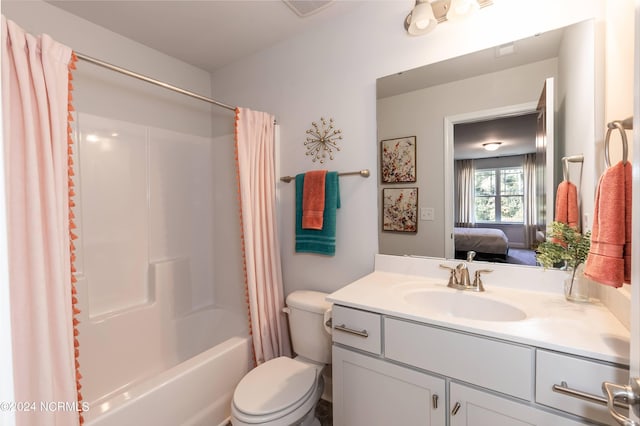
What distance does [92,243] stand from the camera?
6.16 feet

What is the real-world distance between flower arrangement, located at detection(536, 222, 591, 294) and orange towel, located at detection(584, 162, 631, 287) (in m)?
0.31

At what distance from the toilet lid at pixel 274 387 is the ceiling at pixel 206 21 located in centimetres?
200

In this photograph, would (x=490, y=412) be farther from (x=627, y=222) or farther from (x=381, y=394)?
(x=627, y=222)

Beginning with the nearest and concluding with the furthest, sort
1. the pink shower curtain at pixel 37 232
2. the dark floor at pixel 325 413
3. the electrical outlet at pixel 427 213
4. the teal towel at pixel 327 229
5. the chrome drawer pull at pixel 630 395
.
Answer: the chrome drawer pull at pixel 630 395
the pink shower curtain at pixel 37 232
the electrical outlet at pixel 427 213
the dark floor at pixel 325 413
the teal towel at pixel 327 229

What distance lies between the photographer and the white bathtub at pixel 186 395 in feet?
4.15

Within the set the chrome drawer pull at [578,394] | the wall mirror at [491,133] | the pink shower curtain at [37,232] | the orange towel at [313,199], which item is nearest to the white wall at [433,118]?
the wall mirror at [491,133]

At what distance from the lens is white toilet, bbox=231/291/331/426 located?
1.27m

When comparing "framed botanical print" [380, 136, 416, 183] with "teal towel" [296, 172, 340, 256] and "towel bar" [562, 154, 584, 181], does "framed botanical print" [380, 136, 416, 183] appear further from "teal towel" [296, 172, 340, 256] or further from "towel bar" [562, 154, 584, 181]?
"towel bar" [562, 154, 584, 181]

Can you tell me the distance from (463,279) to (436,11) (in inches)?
52.2

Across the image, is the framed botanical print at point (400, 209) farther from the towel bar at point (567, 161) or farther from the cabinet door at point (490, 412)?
the cabinet door at point (490, 412)

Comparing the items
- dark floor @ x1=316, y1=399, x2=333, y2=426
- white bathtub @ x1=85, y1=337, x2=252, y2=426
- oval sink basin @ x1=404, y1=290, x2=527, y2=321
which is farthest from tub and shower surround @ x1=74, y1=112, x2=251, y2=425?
oval sink basin @ x1=404, y1=290, x2=527, y2=321

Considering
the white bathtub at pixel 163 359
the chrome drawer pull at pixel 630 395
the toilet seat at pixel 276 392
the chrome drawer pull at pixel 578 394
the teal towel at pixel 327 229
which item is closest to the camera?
the chrome drawer pull at pixel 630 395

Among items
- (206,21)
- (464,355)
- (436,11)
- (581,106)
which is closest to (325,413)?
(464,355)

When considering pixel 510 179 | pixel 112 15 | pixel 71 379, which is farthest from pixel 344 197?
pixel 112 15
